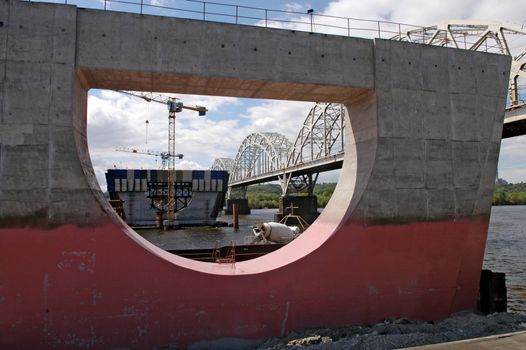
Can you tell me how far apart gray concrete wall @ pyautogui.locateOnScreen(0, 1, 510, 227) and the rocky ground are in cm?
270

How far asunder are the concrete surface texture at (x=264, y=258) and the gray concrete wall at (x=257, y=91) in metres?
0.03

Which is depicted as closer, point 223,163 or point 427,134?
point 427,134

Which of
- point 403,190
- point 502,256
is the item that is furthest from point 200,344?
point 502,256

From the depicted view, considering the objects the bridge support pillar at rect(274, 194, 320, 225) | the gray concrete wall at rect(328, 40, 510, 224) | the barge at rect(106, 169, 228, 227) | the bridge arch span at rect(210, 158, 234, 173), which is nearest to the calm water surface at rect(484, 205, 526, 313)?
the gray concrete wall at rect(328, 40, 510, 224)

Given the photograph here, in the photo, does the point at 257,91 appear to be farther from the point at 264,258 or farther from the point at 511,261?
the point at 511,261

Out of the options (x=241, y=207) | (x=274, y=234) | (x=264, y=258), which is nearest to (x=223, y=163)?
(x=241, y=207)

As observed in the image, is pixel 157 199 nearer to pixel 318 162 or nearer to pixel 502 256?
pixel 318 162

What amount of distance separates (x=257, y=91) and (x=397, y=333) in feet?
22.8

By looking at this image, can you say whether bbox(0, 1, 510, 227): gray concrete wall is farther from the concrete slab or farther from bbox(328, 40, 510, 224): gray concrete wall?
the concrete slab

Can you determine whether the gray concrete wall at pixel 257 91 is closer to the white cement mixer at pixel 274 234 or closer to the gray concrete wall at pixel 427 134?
the gray concrete wall at pixel 427 134

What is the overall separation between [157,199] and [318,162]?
94.3 feet

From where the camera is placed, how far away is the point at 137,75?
8.77 meters

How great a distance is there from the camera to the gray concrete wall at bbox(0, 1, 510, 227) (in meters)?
7.81

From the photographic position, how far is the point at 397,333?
899 cm
